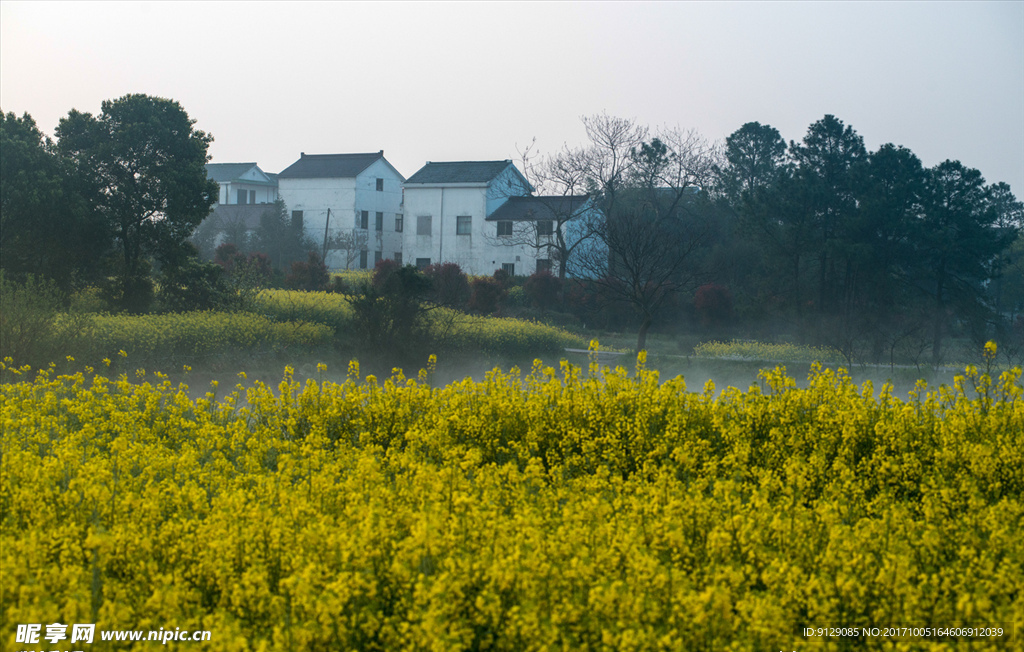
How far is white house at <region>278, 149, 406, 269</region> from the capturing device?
35.6 metres

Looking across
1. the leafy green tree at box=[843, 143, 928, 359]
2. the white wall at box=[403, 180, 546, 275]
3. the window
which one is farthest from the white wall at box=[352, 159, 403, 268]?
the leafy green tree at box=[843, 143, 928, 359]

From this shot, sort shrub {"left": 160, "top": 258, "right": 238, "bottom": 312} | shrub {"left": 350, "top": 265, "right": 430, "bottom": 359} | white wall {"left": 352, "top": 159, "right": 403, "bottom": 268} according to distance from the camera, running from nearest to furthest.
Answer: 1. shrub {"left": 350, "top": 265, "right": 430, "bottom": 359}
2. shrub {"left": 160, "top": 258, "right": 238, "bottom": 312}
3. white wall {"left": 352, "top": 159, "right": 403, "bottom": 268}

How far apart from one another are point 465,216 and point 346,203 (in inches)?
228

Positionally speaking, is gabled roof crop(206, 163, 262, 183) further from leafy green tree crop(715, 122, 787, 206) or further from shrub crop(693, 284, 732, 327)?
shrub crop(693, 284, 732, 327)

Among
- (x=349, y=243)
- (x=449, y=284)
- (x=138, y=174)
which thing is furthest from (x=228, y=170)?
(x=138, y=174)

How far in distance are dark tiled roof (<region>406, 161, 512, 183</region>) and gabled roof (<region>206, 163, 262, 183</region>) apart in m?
14.3

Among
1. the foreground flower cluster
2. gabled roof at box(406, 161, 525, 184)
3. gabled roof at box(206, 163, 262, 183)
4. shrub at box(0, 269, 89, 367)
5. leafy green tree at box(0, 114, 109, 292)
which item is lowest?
the foreground flower cluster

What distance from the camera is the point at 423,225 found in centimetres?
3491

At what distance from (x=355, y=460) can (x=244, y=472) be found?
0.63 m

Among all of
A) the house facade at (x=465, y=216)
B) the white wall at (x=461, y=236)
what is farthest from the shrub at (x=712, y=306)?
the house facade at (x=465, y=216)

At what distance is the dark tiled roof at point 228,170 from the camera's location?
4446 centimetres

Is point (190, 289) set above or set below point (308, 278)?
below

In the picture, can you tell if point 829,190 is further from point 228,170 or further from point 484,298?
point 228,170

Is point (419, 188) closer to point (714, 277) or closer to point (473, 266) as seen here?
point (473, 266)
